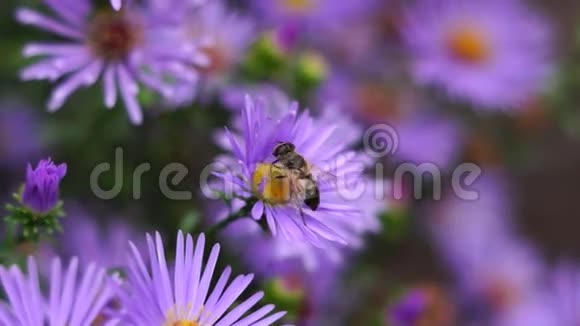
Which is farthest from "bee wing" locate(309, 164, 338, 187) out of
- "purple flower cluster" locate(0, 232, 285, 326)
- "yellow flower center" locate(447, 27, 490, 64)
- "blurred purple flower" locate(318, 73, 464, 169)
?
"yellow flower center" locate(447, 27, 490, 64)

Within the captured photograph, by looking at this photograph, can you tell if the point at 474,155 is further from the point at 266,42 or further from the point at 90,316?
the point at 90,316

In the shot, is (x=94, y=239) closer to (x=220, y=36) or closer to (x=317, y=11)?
(x=220, y=36)

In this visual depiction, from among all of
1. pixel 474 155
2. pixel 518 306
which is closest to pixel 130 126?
pixel 474 155

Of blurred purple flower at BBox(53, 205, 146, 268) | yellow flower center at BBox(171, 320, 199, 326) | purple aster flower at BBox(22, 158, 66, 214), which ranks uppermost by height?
purple aster flower at BBox(22, 158, 66, 214)

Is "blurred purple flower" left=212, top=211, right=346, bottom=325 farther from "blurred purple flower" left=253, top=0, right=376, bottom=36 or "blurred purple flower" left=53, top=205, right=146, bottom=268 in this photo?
"blurred purple flower" left=253, top=0, right=376, bottom=36

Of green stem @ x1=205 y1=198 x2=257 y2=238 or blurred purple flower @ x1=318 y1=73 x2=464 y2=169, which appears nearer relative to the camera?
green stem @ x1=205 y1=198 x2=257 y2=238

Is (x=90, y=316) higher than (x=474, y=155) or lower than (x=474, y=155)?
lower

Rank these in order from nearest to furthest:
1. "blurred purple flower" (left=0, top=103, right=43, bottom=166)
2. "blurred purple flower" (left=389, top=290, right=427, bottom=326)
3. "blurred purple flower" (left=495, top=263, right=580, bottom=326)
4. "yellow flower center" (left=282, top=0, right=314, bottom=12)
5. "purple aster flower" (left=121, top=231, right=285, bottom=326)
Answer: "purple aster flower" (left=121, top=231, right=285, bottom=326)
"blurred purple flower" (left=389, top=290, right=427, bottom=326)
"blurred purple flower" (left=0, top=103, right=43, bottom=166)
"yellow flower center" (left=282, top=0, right=314, bottom=12)
"blurred purple flower" (left=495, top=263, right=580, bottom=326)

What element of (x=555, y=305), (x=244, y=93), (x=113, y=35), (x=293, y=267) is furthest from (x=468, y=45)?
(x=113, y=35)
